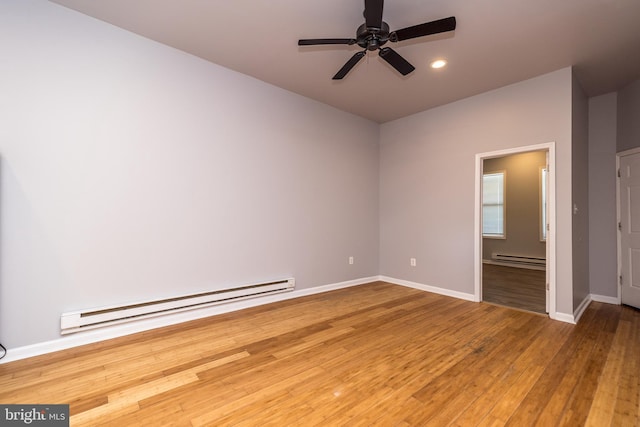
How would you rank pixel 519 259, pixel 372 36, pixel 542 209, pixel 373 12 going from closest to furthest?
pixel 373 12
pixel 372 36
pixel 542 209
pixel 519 259

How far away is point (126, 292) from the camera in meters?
2.74

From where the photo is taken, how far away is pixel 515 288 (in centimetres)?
467

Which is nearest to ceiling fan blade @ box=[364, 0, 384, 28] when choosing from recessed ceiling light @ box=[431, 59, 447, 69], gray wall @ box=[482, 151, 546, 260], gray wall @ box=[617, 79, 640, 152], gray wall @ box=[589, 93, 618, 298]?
recessed ceiling light @ box=[431, 59, 447, 69]

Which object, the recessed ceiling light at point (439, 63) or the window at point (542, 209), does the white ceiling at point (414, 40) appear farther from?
the window at point (542, 209)

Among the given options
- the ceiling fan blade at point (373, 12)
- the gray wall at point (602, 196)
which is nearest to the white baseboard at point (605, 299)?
the gray wall at point (602, 196)

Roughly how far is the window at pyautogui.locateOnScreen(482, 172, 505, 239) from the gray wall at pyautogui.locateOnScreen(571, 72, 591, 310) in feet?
9.46

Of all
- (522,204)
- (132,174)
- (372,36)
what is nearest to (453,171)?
(372,36)

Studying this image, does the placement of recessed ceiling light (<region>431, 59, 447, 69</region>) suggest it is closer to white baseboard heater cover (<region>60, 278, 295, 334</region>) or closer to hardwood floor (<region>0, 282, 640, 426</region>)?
hardwood floor (<region>0, 282, 640, 426</region>)

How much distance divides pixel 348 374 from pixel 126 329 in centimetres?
221

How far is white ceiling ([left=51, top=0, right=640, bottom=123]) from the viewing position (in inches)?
93.4

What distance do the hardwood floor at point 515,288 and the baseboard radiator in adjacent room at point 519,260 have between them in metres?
0.20

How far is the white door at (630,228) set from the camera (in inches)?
146

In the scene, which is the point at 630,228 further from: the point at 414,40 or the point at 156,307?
the point at 156,307

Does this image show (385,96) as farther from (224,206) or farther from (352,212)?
(224,206)
